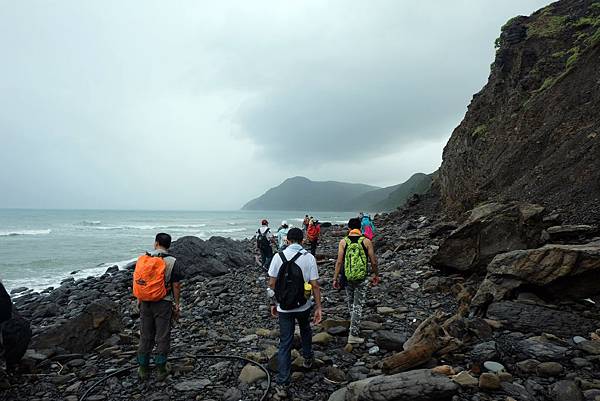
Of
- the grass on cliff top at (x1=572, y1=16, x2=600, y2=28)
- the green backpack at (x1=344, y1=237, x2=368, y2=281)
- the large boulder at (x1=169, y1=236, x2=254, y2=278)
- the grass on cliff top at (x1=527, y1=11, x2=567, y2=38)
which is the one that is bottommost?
the large boulder at (x1=169, y1=236, x2=254, y2=278)

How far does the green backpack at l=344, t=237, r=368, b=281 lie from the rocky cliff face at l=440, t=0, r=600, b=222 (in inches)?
332

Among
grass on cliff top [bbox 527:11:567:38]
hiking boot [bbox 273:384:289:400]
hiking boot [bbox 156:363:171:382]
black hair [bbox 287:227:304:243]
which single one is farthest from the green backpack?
grass on cliff top [bbox 527:11:567:38]

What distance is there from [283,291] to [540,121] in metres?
19.5

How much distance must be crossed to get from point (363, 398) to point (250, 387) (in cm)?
212

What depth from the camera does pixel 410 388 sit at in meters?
4.22

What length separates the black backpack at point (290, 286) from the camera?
17.3 ft

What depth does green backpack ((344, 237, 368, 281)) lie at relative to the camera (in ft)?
21.7

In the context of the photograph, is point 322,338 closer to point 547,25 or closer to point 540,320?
point 540,320

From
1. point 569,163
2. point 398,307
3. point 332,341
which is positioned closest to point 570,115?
point 569,163

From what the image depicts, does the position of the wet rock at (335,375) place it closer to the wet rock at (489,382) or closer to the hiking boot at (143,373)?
the wet rock at (489,382)

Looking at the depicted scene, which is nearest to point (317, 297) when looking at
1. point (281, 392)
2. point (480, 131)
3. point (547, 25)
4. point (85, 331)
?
point (281, 392)

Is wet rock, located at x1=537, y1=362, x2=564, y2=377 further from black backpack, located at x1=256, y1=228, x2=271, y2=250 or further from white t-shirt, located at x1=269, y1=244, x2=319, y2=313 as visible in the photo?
black backpack, located at x1=256, y1=228, x2=271, y2=250

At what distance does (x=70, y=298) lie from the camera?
1616cm

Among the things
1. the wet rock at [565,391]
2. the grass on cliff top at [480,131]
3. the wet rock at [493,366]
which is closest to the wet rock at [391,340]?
the wet rock at [493,366]
